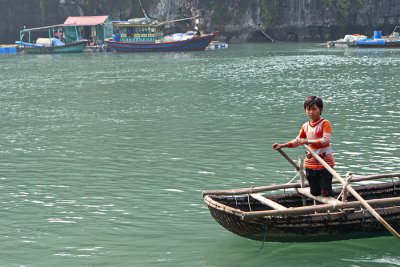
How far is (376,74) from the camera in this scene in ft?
141

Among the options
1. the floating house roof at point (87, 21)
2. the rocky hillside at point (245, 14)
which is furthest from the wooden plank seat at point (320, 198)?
the rocky hillside at point (245, 14)

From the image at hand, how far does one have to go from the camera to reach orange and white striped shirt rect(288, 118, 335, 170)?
33.0 ft

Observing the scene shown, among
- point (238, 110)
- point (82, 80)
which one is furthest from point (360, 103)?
point (82, 80)

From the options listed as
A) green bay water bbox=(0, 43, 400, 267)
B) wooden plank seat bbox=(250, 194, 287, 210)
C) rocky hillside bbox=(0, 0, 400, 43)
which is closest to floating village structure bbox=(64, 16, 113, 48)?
rocky hillside bbox=(0, 0, 400, 43)

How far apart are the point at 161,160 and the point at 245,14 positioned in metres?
82.9

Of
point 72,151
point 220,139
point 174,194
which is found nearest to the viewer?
point 174,194

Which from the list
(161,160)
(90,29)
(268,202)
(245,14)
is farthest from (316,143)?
(245,14)

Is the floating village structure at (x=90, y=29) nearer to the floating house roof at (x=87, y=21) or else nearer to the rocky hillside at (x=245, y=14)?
the floating house roof at (x=87, y=21)

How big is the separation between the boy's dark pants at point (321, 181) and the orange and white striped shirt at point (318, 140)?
0.37 feet

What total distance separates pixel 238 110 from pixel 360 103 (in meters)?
6.09

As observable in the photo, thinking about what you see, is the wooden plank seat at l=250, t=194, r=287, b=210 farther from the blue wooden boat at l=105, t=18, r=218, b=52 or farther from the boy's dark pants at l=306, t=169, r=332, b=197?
the blue wooden boat at l=105, t=18, r=218, b=52

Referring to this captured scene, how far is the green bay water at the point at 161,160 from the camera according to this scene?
1081 cm

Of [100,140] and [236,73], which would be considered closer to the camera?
[100,140]

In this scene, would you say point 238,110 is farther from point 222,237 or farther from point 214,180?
point 222,237
